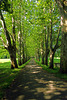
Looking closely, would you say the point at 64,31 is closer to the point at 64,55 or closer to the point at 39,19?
the point at 64,55

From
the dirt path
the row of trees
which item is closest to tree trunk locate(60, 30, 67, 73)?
the row of trees

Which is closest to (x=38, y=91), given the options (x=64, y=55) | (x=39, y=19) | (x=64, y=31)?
(x=64, y=55)

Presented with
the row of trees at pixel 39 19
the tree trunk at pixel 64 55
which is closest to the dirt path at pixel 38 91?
the tree trunk at pixel 64 55

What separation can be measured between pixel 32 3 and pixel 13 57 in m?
7.94

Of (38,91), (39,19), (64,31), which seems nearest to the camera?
(38,91)

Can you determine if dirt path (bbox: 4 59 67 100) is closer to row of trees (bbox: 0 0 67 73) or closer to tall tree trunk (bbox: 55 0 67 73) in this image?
tall tree trunk (bbox: 55 0 67 73)

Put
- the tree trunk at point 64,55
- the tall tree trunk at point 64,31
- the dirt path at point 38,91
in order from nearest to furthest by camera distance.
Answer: the dirt path at point 38,91, the tall tree trunk at point 64,31, the tree trunk at point 64,55

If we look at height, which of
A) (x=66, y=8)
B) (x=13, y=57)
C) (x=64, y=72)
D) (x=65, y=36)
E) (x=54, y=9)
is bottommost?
(x=64, y=72)

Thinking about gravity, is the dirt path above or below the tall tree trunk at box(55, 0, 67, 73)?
below

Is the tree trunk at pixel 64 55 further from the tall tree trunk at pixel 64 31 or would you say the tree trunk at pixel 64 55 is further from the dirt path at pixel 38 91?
the dirt path at pixel 38 91

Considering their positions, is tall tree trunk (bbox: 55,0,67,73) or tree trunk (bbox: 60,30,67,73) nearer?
tall tree trunk (bbox: 55,0,67,73)

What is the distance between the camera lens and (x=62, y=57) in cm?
793

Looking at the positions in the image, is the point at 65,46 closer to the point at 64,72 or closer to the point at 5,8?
the point at 64,72

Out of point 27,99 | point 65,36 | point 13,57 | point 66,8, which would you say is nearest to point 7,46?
point 13,57
